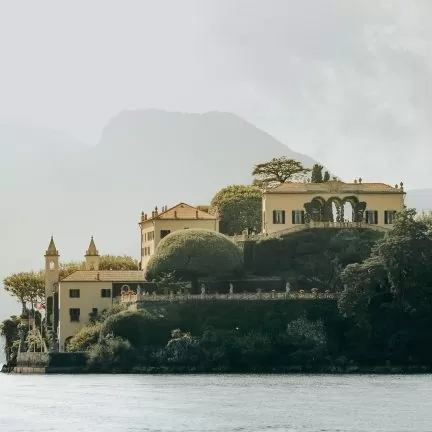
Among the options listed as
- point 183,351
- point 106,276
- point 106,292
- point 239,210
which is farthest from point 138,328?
point 239,210

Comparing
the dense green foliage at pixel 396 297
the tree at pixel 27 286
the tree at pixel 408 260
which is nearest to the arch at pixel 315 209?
the dense green foliage at pixel 396 297

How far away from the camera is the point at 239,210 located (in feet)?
637

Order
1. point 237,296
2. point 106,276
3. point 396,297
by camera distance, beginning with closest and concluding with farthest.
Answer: point 396,297 → point 237,296 → point 106,276

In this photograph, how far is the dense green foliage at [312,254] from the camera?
17050 centimetres

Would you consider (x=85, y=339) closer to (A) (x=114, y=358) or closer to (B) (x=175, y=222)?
(A) (x=114, y=358)

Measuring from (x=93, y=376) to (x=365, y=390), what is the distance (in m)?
36.1

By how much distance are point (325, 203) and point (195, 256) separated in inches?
771

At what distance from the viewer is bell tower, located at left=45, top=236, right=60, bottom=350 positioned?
587 ft

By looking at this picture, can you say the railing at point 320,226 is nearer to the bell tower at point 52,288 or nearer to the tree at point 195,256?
the tree at point 195,256

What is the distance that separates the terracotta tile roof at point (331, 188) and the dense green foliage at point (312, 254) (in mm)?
6012

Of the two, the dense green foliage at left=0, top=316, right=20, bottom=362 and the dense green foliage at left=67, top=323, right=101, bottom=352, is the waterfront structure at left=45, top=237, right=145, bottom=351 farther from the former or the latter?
the dense green foliage at left=0, top=316, right=20, bottom=362

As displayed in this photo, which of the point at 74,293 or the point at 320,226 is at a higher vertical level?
the point at 320,226

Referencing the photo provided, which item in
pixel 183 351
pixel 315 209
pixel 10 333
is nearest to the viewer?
pixel 183 351

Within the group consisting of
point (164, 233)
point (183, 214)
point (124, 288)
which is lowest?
point (124, 288)
